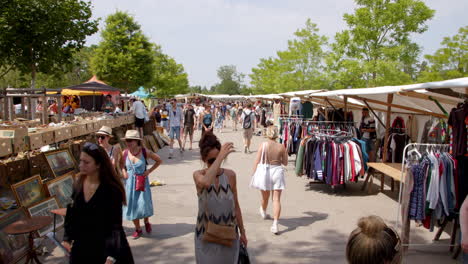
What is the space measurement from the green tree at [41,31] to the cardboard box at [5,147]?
666 centimetres

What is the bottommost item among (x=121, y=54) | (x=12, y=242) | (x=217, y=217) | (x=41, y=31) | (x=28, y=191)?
(x=12, y=242)

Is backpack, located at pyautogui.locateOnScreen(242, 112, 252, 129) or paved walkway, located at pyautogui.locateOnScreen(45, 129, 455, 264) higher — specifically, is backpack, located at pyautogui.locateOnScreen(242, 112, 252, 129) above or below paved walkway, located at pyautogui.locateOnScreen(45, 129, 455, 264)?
above

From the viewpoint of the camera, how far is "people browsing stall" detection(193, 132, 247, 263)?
9.60 feet

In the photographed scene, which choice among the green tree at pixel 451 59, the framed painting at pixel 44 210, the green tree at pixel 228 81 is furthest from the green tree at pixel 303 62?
the green tree at pixel 228 81

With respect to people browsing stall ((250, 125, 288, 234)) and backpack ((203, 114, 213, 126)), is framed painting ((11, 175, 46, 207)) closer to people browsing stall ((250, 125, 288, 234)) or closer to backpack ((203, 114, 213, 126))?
people browsing stall ((250, 125, 288, 234))

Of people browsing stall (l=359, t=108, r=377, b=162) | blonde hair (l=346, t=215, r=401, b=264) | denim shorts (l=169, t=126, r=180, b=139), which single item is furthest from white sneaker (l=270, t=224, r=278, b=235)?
denim shorts (l=169, t=126, r=180, b=139)

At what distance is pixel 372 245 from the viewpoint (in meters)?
1.73

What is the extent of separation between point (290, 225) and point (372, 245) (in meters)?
4.66

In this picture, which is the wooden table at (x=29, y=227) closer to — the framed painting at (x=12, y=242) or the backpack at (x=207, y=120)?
the framed painting at (x=12, y=242)

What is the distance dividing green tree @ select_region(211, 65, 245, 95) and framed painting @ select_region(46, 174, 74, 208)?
12340 cm

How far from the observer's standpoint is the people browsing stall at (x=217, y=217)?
115 inches

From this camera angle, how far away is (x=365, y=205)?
747 centimetres

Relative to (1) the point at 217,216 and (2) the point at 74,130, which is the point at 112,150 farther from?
(2) the point at 74,130

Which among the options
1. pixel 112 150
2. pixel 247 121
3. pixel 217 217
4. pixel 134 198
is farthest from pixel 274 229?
pixel 247 121
